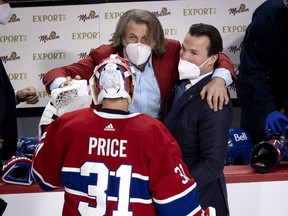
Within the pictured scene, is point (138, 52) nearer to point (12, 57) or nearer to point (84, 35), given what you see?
point (84, 35)

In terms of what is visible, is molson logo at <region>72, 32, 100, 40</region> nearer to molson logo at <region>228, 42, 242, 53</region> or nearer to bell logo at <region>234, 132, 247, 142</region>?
molson logo at <region>228, 42, 242, 53</region>

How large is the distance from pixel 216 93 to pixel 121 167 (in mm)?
535

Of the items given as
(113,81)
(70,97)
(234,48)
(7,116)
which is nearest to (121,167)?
(113,81)

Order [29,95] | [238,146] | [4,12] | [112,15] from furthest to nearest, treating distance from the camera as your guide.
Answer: [112,15] → [238,146] → [29,95] → [4,12]

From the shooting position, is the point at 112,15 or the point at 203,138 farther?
the point at 112,15

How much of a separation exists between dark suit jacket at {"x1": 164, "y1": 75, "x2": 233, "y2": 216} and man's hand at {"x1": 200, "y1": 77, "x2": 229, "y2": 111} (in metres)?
0.02

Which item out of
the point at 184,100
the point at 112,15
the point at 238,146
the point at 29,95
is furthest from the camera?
the point at 112,15

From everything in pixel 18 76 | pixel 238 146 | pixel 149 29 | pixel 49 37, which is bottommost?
pixel 238 146

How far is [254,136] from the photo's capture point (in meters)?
3.60

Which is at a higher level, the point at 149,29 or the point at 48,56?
the point at 149,29

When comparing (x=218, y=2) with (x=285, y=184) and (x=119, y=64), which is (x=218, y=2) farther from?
(x=119, y=64)

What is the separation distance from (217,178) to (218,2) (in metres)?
2.03

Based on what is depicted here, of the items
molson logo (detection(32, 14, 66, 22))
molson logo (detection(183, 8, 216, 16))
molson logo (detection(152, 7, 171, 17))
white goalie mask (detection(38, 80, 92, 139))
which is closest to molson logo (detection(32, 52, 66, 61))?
molson logo (detection(32, 14, 66, 22))

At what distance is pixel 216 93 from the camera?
2.17m
